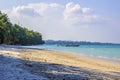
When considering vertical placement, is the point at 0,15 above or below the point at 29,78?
above

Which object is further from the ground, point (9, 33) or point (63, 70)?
A: point (9, 33)

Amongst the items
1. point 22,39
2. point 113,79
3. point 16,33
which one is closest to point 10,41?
point 16,33

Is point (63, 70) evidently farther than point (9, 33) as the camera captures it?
No

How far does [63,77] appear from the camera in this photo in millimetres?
15812

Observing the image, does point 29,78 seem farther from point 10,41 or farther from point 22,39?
point 22,39

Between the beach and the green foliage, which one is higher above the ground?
the green foliage

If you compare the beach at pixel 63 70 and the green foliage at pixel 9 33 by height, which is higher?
the green foliage at pixel 9 33

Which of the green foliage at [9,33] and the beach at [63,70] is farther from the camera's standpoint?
the green foliage at [9,33]

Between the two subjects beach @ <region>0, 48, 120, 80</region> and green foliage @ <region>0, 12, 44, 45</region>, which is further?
green foliage @ <region>0, 12, 44, 45</region>

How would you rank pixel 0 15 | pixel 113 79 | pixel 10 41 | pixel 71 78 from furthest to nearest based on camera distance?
pixel 10 41
pixel 0 15
pixel 113 79
pixel 71 78

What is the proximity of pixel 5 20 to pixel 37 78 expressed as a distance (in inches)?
3246

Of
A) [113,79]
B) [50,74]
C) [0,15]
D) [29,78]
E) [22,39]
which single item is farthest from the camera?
[22,39]

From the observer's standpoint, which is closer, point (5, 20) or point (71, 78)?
point (71, 78)

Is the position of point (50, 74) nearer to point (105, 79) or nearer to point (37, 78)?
point (37, 78)
